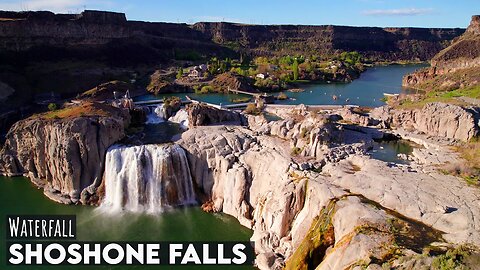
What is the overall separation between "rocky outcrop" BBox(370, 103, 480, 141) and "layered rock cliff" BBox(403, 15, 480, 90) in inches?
1404

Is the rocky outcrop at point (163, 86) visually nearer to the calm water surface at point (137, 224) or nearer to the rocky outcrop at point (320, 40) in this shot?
the calm water surface at point (137, 224)

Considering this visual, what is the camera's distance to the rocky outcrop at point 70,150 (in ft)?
112

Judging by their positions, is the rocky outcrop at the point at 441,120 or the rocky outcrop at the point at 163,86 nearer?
the rocky outcrop at the point at 441,120

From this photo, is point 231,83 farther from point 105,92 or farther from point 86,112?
point 86,112

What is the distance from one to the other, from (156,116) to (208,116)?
8.24 metres

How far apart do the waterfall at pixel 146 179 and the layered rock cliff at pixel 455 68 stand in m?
57.3

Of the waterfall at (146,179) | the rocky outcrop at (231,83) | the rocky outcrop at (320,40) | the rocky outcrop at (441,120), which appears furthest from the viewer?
the rocky outcrop at (320,40)

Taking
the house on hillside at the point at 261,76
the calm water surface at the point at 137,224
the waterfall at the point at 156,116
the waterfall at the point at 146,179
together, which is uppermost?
the house on hillside at the point at 261,76

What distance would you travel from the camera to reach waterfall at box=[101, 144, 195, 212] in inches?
1303

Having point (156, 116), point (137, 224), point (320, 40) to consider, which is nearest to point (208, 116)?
point (156, 116)

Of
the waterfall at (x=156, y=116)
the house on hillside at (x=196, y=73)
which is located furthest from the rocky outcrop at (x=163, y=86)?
the waterfall at (x=156, y=116)

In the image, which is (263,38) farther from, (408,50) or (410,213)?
(410,213)

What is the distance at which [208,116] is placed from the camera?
42.0m

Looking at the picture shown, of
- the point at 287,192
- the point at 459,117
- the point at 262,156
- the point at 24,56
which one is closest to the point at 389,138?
the point at 459,117
